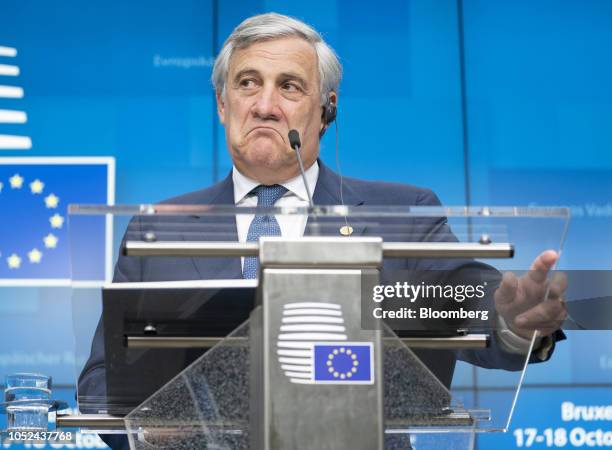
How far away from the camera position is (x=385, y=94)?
13.4 feet

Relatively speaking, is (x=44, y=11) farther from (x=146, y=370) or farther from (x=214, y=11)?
(x=146, y=370)

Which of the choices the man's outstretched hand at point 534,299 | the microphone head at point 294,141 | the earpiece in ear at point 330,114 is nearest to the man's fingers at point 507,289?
the man's outstretched hand at point 534,299

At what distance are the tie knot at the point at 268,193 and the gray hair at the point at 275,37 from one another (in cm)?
39

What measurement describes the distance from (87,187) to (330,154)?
0.97 metres

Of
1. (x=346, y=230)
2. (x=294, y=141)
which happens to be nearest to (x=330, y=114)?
(x=294, y=141)

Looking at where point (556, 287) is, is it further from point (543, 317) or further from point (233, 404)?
point (233, 404)

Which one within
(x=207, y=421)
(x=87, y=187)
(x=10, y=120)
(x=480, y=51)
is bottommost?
(x=207, y=421)

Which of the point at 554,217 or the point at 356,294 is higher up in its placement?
the point at 554,217

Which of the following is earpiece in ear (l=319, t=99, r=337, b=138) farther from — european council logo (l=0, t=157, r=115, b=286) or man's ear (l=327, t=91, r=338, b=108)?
european council logo (l=0, t=157, r=115, b=286)

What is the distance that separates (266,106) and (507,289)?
137 centimetres

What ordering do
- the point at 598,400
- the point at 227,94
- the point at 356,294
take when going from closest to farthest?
the point at 356,294 → the point at 227,94 → the point at 598,400

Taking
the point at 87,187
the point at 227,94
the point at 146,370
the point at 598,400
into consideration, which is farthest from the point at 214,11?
the point at 146,370

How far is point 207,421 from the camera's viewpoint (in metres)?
1.50

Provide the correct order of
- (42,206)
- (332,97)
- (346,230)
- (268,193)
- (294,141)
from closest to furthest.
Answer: (346,230), (294,141), (268,193), (332,97), (42,206)
